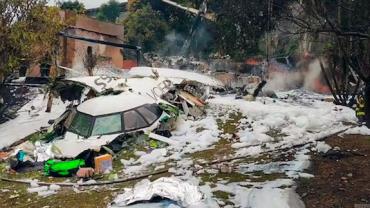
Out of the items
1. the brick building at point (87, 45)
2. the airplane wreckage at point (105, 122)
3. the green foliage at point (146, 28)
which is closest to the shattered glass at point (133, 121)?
the airplane wreckage at point (105, 122)

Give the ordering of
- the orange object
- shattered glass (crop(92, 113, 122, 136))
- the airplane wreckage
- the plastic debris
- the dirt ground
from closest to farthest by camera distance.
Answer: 1. the dirt ground
2. the plastic debris
3. the orange object
4. the airplane wreckage
5. shattered glass (crop(92, 113, 122, 136))

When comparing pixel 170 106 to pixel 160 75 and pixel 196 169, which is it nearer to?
pixel 160 75

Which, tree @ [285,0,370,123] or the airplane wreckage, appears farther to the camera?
the airplane wreckage

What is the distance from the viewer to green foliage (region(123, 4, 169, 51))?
123 ft

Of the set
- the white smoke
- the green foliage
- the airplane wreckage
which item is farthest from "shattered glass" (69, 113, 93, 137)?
the green foliage

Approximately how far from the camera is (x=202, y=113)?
15.5m

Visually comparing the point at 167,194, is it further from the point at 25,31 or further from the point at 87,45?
the point at 87,45

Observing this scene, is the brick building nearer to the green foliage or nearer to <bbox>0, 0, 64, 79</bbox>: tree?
the green foliage

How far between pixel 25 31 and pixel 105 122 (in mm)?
4202

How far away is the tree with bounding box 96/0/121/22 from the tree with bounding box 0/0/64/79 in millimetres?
36248

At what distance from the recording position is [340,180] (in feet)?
23.5

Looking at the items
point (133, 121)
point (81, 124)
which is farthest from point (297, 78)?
point (81, 124)

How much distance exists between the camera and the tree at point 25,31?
1291 cm

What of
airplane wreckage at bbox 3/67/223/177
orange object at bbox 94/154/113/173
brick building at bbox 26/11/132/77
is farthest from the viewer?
brick building at bbox 26/11/132/77
